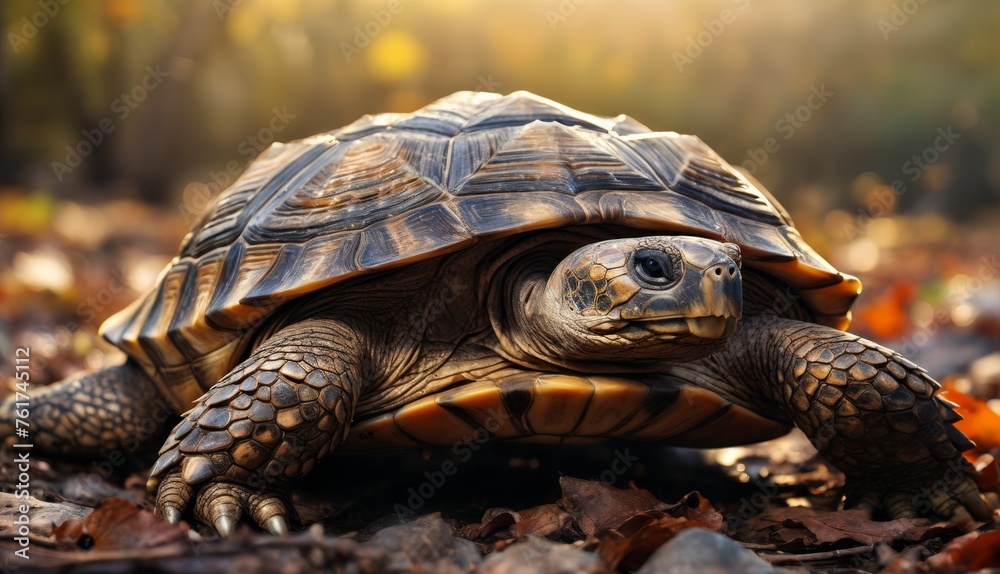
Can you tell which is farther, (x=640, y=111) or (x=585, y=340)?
(x=640, y=111)

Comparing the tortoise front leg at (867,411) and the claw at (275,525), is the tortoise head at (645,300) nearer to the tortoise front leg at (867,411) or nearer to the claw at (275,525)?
the tortoise front leg at (867,411)

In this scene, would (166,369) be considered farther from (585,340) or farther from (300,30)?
(300,30)

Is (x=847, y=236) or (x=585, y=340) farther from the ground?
(x=585, y=340)

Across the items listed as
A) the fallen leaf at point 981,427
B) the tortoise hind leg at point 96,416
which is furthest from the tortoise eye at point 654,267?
the tortoise hind leg at point 96,416

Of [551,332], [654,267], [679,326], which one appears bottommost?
[551,332]

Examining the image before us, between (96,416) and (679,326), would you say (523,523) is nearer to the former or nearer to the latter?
(679,326)

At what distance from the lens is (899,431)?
280 centimetres

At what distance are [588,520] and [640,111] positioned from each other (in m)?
13.7

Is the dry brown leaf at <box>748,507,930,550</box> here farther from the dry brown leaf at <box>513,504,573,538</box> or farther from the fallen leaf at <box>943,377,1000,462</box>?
the fallen leaf at <box>943,377,1000,462</box>

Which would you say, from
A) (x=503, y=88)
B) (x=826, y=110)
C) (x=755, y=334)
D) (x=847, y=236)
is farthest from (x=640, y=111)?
(x=755, y=334)

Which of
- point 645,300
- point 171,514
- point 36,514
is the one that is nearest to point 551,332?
point 645,300

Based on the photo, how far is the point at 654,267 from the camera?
254 centimetres

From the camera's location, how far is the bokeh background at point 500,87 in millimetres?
14156

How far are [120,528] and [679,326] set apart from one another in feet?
5.20
